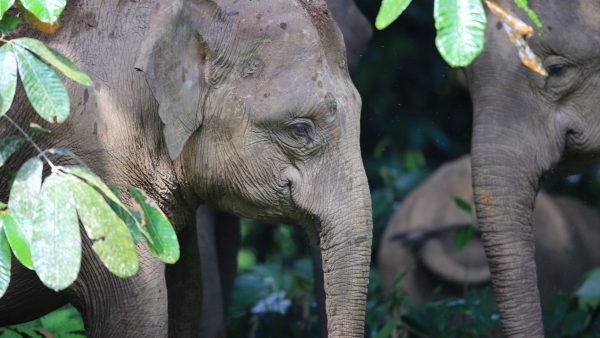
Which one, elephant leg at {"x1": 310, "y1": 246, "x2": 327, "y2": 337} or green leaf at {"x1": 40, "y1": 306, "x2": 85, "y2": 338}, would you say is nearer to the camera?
green leaf at {"x1": 40, "y1": 306, "x2": 85, "y2": 338}

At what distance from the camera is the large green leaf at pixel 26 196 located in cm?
293

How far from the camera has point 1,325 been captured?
13.3ft

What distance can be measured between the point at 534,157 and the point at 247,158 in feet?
4.13

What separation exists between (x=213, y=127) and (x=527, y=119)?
52.7 inches

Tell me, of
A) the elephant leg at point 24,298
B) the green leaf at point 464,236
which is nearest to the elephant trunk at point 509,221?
the green leaf at point 464,236

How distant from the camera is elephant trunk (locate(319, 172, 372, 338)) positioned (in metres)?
3.76

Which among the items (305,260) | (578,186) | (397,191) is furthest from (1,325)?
(578,186)

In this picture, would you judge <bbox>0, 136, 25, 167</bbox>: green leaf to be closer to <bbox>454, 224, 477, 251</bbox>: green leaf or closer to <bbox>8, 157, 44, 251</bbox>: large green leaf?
<bbox>8, 157, 44, 251</bbox>: large green leaf

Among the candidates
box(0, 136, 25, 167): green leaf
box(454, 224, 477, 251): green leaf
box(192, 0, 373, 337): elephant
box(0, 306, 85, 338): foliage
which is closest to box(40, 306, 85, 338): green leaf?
box(0, 306, 85, 338): foliage

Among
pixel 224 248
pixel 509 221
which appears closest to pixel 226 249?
pixel 224 248

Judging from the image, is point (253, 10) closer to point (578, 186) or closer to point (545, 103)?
point (545, 103)

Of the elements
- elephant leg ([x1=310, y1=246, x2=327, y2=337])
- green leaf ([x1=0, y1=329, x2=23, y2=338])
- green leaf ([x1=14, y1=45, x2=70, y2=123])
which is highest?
green leaf ([x1=14, y1=45, x2=70, y2=123])

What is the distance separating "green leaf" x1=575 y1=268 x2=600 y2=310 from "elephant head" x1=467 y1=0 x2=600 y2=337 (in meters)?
1.08

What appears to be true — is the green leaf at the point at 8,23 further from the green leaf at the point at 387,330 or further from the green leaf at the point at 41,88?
the green leaf at the point at 387,330
